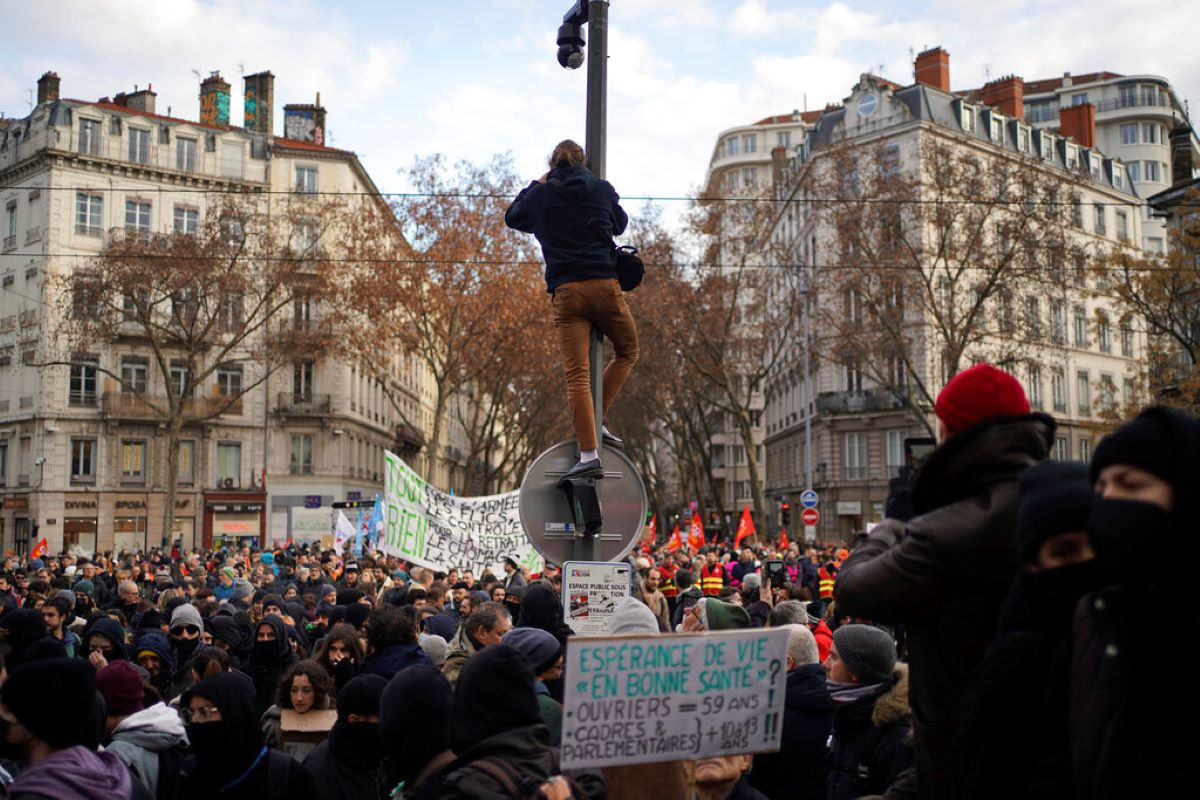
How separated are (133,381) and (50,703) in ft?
182

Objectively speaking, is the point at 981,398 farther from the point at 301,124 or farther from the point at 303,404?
the point at 301,124

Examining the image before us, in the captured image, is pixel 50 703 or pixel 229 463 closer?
pixel 50 703

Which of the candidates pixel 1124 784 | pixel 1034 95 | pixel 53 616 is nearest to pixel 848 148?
pixel 53 616

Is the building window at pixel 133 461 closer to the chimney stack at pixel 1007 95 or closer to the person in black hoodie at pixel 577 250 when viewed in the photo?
the chimney stack at pixel 1007 95

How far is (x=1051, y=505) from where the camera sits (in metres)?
2.59

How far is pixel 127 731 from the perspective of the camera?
5078 millimetres

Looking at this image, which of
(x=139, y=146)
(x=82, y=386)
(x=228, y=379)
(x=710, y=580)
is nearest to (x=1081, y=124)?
(x=228, y=379)

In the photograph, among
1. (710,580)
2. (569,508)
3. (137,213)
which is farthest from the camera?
(137,213)

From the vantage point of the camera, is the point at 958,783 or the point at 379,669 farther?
the point at 379,669

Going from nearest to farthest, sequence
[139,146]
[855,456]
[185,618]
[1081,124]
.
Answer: [185,618]
[139,146]
[855,456]
[1081,124]

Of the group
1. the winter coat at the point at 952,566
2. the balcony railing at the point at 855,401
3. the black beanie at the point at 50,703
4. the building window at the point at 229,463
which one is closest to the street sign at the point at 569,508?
the black beanie at the point at 50,703

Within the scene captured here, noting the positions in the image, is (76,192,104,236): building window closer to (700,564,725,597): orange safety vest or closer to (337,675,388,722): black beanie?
(700,564,725,597): orange safety vest

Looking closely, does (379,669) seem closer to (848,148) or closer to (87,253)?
(848,148)

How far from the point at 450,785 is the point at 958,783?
1.54 metres
